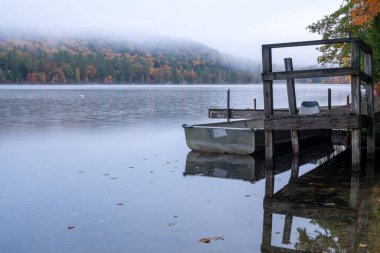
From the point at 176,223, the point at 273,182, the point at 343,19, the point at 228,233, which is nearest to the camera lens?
the point at 228,233

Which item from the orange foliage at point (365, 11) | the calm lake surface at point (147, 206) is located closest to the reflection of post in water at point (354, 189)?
the calm lake surface at point (147, 206)

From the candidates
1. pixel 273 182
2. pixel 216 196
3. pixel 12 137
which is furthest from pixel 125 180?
pixel 12 137

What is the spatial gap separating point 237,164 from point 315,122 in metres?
3.32

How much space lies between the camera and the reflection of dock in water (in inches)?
285

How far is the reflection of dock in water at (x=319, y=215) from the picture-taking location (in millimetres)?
7238

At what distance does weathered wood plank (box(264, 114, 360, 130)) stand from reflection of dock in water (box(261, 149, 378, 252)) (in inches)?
55.9

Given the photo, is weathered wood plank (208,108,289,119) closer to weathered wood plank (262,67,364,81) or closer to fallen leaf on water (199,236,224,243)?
weathered wood plank (262,67,364,81)

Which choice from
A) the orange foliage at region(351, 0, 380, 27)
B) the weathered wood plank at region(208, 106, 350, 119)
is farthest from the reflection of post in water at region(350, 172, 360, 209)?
the weathered wood plank at region(208, 106, 350, 119)

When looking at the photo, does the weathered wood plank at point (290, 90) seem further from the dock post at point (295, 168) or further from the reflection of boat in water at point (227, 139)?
the dock post at point (295, 168)

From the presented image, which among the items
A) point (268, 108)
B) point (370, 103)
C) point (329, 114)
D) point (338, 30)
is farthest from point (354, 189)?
point (338, 30)

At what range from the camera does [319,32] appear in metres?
27.0

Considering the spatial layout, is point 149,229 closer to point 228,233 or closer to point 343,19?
point 228,233

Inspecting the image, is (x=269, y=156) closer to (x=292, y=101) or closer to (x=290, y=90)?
(x=292, y=101)

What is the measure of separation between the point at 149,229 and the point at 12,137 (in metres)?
17.4
